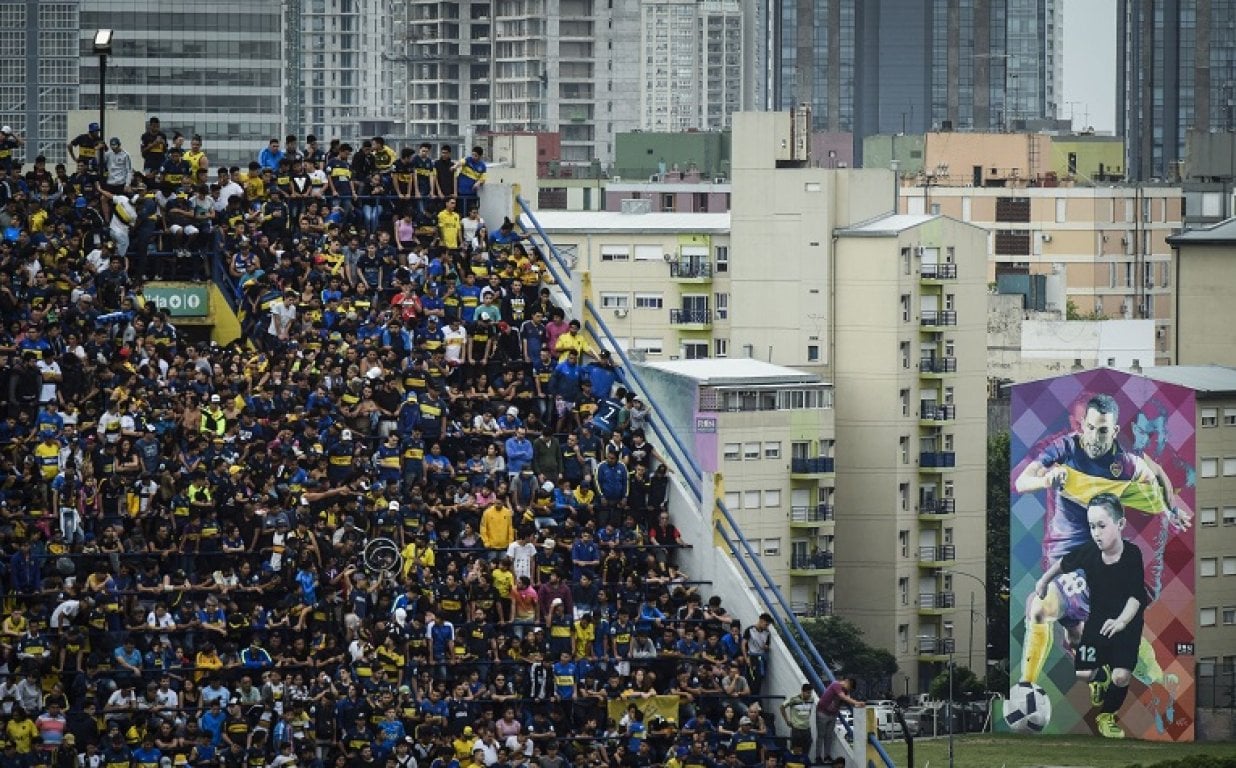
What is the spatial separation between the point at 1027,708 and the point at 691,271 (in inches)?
1487

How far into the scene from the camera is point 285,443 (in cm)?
4591

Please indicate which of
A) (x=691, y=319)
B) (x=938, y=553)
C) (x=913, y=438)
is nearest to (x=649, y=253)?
(x=691, y=319)

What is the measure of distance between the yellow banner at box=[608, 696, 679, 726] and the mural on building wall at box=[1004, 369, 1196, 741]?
221 feet

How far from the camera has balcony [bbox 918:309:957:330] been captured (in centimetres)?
13012

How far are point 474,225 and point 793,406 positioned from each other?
69.3 meters

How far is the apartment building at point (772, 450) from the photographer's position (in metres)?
116

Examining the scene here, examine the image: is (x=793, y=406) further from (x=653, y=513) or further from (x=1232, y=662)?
(x=653, y=513)

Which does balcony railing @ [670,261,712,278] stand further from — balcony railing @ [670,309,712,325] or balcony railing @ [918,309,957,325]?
balcony railing @ [918,309,957,325]

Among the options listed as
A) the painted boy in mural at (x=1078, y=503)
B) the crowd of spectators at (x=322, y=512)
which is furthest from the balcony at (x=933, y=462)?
the crowd of spectators at (x=322, y=512)

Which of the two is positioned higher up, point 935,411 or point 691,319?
point 691,319

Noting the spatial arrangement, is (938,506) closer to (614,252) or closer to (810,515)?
(810,515)

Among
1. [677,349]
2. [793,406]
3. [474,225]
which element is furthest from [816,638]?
[474,225]

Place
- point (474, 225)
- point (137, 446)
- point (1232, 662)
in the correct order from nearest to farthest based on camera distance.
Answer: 1. point (137, 446)
2. point (474, 225)
3. point (1232, 662)

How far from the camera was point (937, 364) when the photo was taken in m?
130
